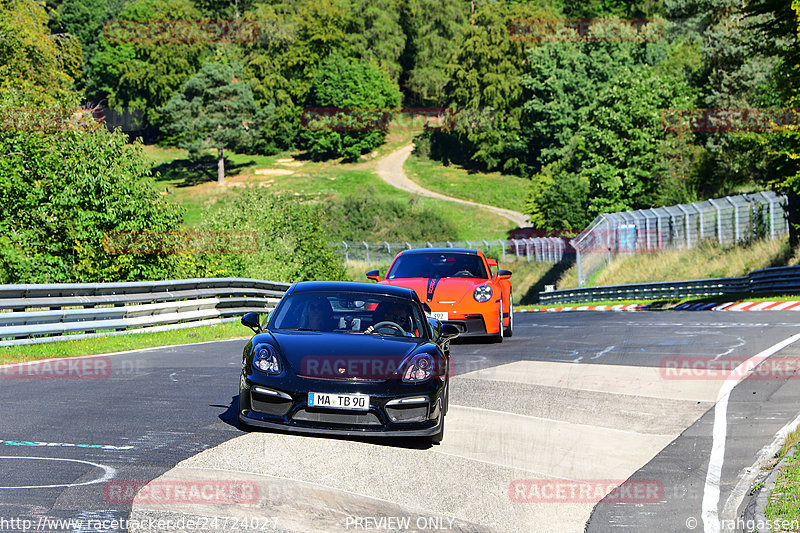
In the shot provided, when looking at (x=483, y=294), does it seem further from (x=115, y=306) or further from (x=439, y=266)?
(x=115, y=306)

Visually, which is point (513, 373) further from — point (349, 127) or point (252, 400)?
point (349, 127)

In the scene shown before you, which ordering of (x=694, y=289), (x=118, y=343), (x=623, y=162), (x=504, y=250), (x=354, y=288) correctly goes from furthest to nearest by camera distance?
(x=623, y=162) → (x=504, y=250) → (x=694, y=289) → (x=118, y=343) → (x=354, y=288)

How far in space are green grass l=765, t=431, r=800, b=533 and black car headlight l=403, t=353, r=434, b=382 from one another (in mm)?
2773

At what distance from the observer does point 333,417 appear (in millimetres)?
7516

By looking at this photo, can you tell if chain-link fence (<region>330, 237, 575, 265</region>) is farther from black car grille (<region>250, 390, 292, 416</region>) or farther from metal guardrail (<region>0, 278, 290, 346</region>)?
black car grille (<region>250, 390, 292, 416</region>)

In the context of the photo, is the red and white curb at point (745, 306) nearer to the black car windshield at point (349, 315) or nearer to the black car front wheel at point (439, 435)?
the black car windshield at point (349, 315)

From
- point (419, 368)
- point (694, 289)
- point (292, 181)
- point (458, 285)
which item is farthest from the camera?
point (292, 181)

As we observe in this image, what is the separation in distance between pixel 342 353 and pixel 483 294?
788 centimetres

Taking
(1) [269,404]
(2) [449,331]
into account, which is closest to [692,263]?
(2) [449,331]

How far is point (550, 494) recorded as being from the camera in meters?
6.87

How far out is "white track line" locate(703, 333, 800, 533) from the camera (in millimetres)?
6328

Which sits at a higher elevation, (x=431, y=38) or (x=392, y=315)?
(x=431, y=38)

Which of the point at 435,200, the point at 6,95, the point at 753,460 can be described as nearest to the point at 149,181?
the point at 6,95

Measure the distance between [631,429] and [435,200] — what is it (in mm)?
78056
